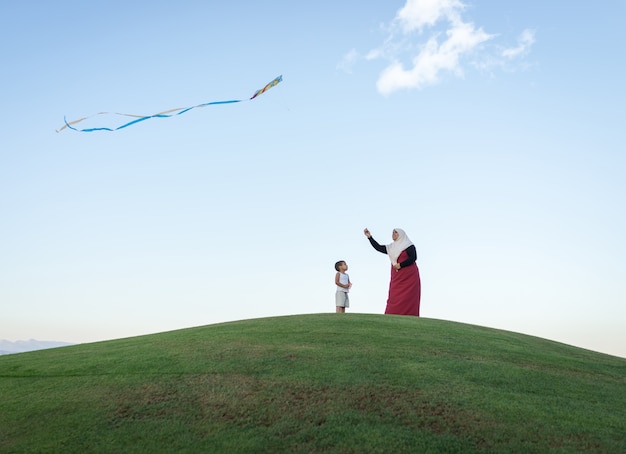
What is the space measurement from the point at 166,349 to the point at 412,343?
6.39m

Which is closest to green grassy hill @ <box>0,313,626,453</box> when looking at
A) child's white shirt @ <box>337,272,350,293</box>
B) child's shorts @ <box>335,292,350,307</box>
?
child's white shirt @ <box>337,272,350,293</box>

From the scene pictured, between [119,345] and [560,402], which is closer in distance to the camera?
[560,402]

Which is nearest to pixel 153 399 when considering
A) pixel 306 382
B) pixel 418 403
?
pixel 306 382

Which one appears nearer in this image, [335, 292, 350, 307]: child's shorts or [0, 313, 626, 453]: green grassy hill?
[0, 313, 626, 453]: green grassy hill

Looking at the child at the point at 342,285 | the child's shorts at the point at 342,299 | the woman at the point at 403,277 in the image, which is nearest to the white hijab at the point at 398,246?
the woman at the point at 403,277

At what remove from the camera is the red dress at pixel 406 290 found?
69.9 feet

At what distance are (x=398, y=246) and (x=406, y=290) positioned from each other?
1.67 meters

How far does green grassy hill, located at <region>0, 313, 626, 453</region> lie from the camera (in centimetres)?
903

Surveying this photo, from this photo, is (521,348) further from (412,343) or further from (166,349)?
(166,349)

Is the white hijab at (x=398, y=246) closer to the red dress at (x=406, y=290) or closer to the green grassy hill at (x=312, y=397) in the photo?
the red dress at (x=406, y=290)

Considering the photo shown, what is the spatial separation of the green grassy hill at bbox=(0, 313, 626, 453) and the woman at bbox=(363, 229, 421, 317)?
16.7 feet

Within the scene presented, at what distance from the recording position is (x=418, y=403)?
10.3 meters

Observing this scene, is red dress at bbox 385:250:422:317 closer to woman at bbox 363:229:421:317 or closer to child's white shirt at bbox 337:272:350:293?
woman at bbox 363:229:421:317

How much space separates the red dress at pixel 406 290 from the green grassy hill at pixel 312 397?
5067 mm
